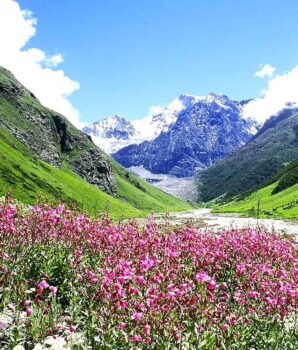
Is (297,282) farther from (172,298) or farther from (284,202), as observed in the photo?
(284,202)

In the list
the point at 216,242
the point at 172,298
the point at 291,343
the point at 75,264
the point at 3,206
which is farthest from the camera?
the point at 216,242

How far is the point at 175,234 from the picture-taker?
1451cm

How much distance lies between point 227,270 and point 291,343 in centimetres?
472

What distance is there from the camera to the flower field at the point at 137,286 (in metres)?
8.63

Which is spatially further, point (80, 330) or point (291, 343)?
point (80, 330)

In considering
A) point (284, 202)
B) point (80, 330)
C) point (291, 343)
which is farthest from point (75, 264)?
point (284, 202)

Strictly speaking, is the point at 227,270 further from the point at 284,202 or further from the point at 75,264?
the point at 284,202

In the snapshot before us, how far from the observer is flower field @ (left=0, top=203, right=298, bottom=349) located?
8.63 meters

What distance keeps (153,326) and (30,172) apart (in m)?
137

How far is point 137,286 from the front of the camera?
972 centimetres

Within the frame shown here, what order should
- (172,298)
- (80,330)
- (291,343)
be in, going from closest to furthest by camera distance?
(172,298) → (291,343) → (80,330)

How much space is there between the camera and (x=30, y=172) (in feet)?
456

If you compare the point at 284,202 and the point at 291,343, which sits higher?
the point at 284,202

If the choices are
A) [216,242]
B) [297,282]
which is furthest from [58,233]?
[297,282]
